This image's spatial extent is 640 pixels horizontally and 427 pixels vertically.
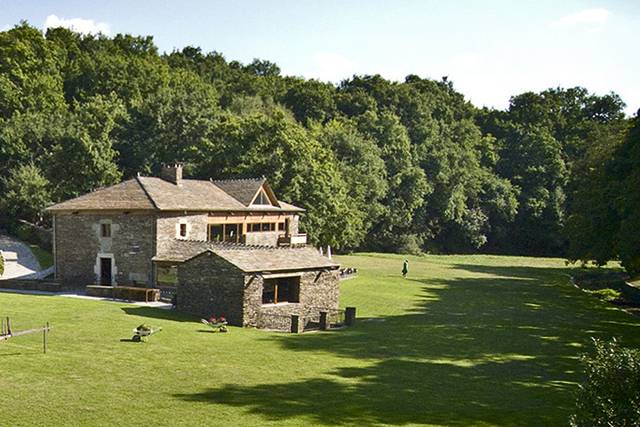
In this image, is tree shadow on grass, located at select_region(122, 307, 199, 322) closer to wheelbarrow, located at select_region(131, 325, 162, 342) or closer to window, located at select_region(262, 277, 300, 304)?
window, located at select_region(262, 277, 300, 304)

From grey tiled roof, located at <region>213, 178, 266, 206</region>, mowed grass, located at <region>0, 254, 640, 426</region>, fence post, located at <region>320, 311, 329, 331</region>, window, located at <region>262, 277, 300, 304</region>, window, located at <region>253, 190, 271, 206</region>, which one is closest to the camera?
mowed grass, located at <region>0, 254, 640, 426</region>

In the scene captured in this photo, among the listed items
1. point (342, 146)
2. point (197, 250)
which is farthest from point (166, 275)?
point (342, 146)

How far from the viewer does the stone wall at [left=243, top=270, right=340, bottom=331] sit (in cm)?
2753

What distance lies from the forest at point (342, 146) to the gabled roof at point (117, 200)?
1196 centimetres

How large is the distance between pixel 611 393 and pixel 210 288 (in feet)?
65.0

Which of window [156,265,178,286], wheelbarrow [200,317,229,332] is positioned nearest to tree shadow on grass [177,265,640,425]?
wheelbarrow [200,317,229,332]

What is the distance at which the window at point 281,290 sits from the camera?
29391mm

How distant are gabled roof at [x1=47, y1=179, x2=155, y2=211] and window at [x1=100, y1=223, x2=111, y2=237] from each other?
3.69 feet

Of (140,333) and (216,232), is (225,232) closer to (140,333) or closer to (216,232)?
(216,232)

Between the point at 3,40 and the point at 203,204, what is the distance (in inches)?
1829

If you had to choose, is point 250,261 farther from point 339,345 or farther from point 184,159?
point 184,159

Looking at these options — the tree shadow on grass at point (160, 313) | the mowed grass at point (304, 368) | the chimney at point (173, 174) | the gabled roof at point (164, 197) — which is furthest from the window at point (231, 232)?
the tree shadow on grass at point (160, 313)

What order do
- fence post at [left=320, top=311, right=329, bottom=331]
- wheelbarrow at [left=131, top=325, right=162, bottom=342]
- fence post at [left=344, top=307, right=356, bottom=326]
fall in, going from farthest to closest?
fence post at [left=344, top=307, right=356, bottom=326]
fence post at [left=320, top=311, right=329, bottom=331]
wheelbarrow at [left=131, top=325, right=162, bottom=342]

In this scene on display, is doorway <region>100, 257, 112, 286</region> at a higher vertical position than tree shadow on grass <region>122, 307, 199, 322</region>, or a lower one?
higher
